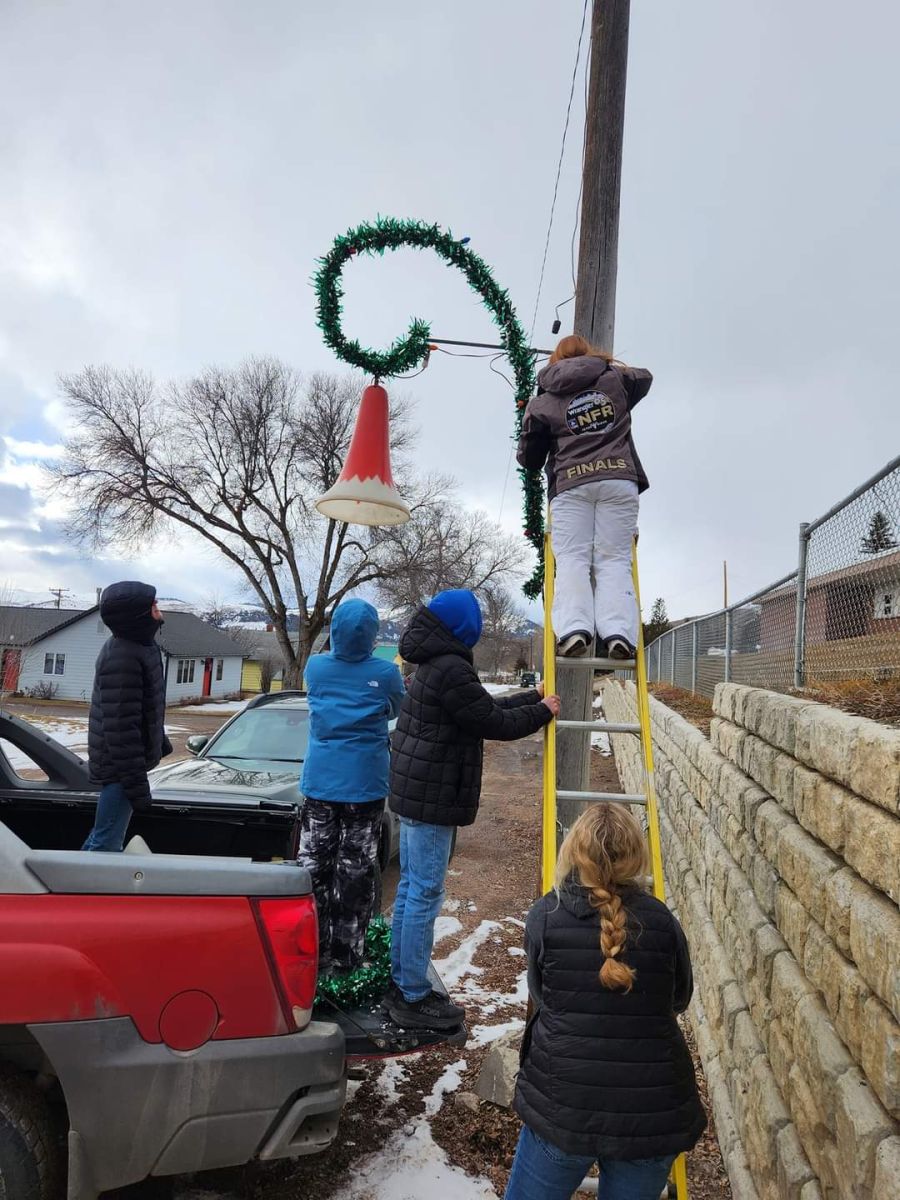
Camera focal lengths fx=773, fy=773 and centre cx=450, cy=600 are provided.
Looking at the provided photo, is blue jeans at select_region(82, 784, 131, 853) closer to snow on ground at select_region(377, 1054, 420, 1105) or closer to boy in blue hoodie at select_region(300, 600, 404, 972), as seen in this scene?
boy in blue hoodie at select_region(300, 600, 404, 972)

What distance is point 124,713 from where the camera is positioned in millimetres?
4152

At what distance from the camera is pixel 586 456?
3555 mm

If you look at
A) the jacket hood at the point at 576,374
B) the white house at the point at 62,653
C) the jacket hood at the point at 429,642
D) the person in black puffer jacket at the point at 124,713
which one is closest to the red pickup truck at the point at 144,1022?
the jacket hood at the point at 429,642

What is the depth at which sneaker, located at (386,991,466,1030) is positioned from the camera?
3.06 meters

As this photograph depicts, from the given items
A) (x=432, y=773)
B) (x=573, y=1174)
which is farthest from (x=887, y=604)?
(x=573, y=1174)

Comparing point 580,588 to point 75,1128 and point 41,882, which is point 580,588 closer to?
point 41,882

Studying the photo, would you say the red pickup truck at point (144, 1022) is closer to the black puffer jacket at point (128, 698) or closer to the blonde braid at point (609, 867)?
the blonde braid at point (609, 867)

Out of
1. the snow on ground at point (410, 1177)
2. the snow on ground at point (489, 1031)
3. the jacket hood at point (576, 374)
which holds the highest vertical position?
the jacket hood at point (576, 374)

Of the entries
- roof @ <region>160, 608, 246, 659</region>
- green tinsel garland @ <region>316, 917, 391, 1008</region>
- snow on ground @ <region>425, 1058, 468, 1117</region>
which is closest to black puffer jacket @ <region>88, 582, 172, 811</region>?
green tinsel garland @ <region>316, 917, 391, 1008</region>

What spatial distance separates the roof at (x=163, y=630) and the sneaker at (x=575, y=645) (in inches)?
1467

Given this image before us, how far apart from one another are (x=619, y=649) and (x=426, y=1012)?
65.9 inches

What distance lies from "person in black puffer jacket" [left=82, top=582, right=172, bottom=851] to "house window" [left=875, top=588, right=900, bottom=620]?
3.44m

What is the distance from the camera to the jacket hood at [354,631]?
12.2 ft

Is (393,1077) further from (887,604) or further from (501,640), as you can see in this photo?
(501,640)
